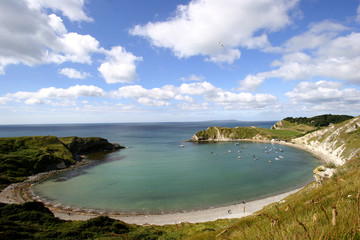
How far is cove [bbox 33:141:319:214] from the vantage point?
34344 mm

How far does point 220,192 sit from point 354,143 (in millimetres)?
54305

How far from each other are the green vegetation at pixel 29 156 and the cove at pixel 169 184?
7.52m

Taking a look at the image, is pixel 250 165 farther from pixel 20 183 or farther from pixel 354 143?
pixel 20 183

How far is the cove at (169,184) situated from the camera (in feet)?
113

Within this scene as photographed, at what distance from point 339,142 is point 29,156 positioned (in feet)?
376

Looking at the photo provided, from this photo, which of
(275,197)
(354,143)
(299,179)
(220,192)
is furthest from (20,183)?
(354,143)

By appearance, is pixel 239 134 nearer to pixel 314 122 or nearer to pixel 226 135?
pixel 226 135

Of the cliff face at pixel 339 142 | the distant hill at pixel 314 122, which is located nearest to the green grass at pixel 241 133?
the distant hill at pixel 314 122

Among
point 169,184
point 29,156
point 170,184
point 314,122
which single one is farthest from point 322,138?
point 29,156

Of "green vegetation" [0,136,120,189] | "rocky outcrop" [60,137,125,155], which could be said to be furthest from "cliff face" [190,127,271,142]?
"green vegetation" [0,136,120,189]

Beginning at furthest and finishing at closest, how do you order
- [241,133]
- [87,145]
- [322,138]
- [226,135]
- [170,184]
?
[241,133] < [226,135] < [87,145] < [322,138] < [170,184]

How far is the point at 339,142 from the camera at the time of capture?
225 feet

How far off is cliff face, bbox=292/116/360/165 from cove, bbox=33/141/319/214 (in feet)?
28.4

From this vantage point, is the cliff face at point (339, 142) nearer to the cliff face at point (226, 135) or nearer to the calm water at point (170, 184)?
the calm water at point (170, 184)
